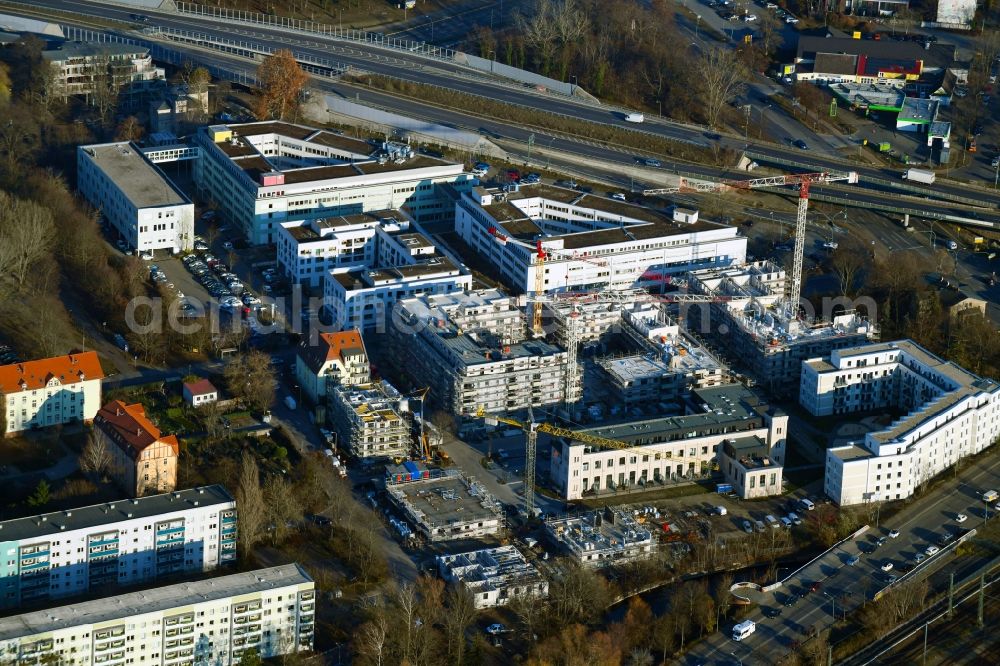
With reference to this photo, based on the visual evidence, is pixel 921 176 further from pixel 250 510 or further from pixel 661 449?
pixel 250 510

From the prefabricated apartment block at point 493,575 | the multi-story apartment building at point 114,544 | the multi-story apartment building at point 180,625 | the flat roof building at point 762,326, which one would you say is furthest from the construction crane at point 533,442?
the multi-story apartment building at point 114,544

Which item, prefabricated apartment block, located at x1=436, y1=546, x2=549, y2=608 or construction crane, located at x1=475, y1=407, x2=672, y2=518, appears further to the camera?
construction crane, located at x1=475, y1=407, x2=672, y2=518

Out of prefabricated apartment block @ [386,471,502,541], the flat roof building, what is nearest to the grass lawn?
prefabricated apartment block @ [386,471,502,541]

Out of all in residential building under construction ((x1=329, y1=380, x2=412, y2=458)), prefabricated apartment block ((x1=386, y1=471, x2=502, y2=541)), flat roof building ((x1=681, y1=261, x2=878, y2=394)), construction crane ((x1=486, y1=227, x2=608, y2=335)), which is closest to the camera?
prefabricated apartment block ((x1=386, y1=471, x2=502, y2=541))

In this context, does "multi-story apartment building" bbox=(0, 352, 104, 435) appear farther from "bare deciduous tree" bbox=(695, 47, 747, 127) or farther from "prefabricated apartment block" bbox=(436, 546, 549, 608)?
"bare deciduous tree" bbox=(695, 47, 747, 127)

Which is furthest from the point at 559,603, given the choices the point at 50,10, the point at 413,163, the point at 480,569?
the point at 50,10

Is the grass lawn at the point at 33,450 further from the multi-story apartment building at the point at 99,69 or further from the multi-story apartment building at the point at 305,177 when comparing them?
the multi-story apartment building at the point at 99,69
